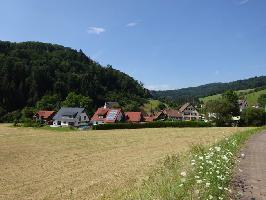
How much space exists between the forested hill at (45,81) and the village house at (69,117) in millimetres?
24048

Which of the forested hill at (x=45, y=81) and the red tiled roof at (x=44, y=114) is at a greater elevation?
the forested hill at (x=45, y=81)

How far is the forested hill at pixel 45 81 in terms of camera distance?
483 ft

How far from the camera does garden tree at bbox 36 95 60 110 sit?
5285 inches

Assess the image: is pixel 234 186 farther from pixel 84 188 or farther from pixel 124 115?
pixel 124 115

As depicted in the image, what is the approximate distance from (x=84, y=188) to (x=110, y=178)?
2.69 metres

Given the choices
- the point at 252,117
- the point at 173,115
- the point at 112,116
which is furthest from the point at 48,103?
the point at 252,117

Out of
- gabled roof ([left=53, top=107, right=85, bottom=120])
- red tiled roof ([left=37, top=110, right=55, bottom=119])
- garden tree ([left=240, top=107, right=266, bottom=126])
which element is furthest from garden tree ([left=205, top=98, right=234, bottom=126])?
red tiled roof ([left=37, top=110, right=55, bottom=119])

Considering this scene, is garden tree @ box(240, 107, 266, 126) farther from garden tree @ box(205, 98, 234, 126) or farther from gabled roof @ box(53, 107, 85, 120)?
gabled roof @ box(53, 107, 85, 120)

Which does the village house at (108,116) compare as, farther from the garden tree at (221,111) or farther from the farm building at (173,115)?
the farm building at (173,115)

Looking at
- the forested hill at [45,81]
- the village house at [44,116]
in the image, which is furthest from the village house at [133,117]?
the forested hill at [45,81]

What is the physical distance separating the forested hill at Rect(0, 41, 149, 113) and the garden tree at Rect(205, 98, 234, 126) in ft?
218

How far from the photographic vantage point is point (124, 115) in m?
113

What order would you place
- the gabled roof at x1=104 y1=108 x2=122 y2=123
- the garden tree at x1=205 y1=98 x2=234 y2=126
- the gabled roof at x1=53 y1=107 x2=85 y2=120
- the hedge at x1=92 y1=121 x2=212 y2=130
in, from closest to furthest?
the hedge at x1=92 y1=121 x2=212 y2=130
the garden tree at x1=205 y1=98 x2=234 y2=126
the gabled roof at x1=104 y1=108 x2=122 y2=123
the gabled roof at x1=53 y1=107 x2=85 y2=120

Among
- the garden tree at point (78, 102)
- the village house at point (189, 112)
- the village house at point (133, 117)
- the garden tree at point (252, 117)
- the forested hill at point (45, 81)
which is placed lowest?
the garden tree at point (252, 117)
